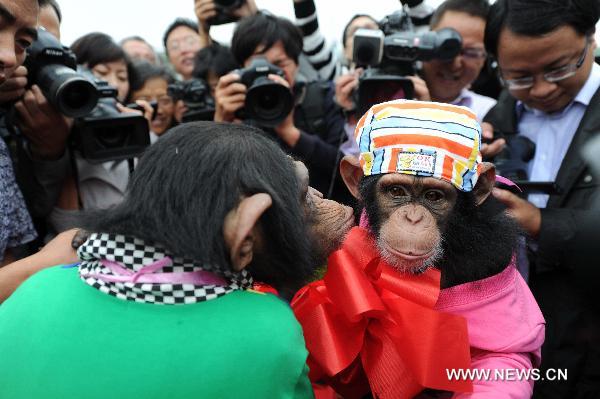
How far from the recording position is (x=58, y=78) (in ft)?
7.50

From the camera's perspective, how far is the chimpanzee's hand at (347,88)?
3.06m

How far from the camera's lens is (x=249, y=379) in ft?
3.76

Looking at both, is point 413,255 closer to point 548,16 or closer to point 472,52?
point 548,16

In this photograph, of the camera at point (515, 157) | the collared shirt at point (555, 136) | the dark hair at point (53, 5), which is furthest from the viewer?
the dark hair at point (53, 5)

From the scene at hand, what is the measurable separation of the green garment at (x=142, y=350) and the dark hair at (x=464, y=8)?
277 centimetres

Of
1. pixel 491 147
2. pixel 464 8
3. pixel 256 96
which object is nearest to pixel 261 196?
pixel 491 147

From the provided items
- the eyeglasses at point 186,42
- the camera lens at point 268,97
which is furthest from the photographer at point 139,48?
the camera lens at point 268,97

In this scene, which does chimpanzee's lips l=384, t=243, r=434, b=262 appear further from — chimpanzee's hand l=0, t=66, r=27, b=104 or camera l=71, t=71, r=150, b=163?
chimpanzee's hand l=0, t=66, r=27, b=104

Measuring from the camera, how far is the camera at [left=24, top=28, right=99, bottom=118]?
7.45ft

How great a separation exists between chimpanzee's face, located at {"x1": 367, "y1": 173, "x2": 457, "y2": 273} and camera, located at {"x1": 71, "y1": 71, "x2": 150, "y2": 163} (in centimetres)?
141

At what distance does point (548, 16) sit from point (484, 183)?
1.15 m

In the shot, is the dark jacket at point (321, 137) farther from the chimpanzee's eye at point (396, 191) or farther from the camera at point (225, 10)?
the chimpanzee's eye at point (396, 191)

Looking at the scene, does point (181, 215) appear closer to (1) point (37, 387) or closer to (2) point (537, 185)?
(1) point (37, 387)

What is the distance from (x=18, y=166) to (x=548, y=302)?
91.7 inches
